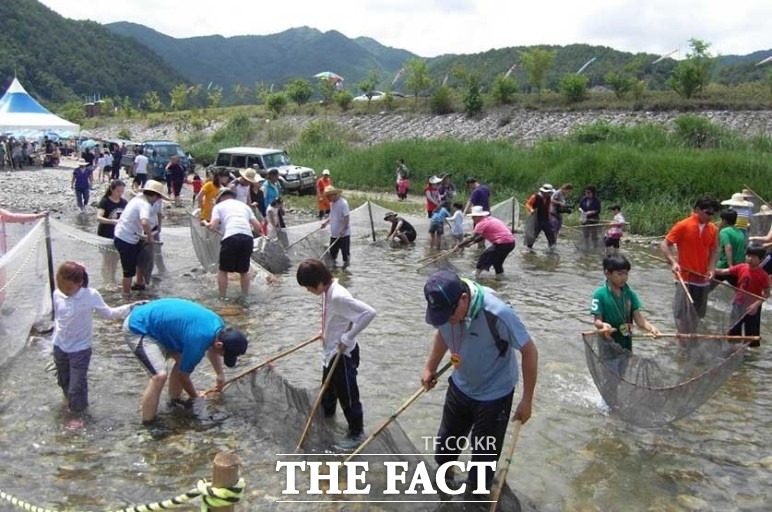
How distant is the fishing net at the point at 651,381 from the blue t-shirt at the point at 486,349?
1626 millimetres

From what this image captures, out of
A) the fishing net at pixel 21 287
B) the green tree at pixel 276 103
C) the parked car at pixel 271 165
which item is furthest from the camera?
the green tree at pixel 276 103

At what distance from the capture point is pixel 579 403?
6.30 meters

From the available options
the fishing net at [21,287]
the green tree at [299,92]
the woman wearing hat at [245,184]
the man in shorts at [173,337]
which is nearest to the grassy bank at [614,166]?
the woman wearing hat at [245,184]

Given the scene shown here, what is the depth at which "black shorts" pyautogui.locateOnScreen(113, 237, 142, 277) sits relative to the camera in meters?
8.95

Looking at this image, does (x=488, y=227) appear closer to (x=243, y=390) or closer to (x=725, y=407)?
(x=725, y=407)

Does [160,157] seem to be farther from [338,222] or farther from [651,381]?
[651,381]

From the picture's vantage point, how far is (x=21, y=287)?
23.9ft

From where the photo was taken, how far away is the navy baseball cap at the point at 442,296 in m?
3.53

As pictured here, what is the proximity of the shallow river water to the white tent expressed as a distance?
75.6 ft

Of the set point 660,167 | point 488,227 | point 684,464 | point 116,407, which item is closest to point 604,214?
point 660,167

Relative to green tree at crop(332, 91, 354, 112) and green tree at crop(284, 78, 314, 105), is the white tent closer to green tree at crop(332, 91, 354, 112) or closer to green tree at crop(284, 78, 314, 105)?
green tree at crop(332, 91, 354, 112)

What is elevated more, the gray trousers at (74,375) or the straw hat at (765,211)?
the straw hat at (765,211)

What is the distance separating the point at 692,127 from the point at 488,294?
2313 centimetres

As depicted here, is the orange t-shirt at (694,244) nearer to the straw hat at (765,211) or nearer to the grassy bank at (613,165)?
the straw hat at (765,211)
